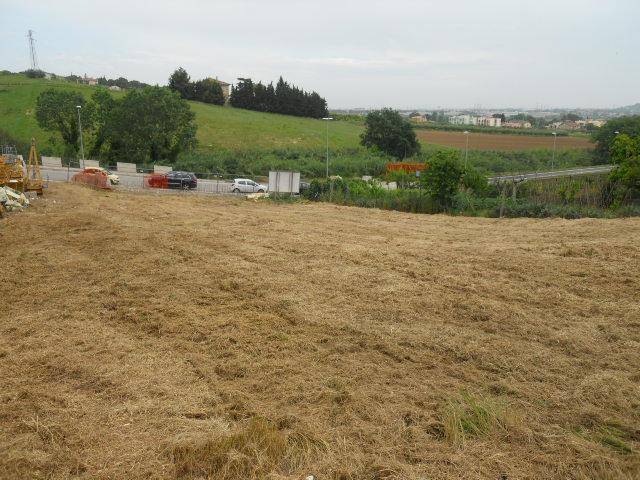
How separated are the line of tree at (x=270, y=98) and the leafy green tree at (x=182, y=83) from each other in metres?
6.59

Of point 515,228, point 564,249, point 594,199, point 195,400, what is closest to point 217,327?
point 195,400

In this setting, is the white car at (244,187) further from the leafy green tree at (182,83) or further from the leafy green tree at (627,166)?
the leafy green tree at (182,83)

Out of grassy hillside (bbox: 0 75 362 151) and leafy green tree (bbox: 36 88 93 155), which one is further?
grassy hillside (bbox: 0 75 362 151)

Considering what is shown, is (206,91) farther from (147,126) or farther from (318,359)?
(318,359)

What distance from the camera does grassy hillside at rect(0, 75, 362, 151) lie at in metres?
51.5

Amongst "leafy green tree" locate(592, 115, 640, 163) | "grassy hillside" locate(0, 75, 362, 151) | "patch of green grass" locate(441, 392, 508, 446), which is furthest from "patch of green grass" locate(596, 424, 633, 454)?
"leafy green tree" locate(592, 115, 640, 163)

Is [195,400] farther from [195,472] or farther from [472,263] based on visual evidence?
[472,263]

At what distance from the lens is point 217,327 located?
25.0 ft

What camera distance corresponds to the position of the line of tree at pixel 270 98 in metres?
78.3

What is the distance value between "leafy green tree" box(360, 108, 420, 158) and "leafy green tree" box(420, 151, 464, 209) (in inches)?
1293

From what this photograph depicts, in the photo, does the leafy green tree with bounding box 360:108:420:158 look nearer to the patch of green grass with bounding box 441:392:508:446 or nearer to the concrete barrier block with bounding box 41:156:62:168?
the concrete barrier block with bounding box 41:156:62:168

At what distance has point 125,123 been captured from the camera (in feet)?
134

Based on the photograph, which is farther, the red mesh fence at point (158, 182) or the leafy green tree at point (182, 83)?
the leafy green tree at point (182, 83)

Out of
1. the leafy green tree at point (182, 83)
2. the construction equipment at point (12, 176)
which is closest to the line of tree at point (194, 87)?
the leafy green tree at point (182, 83)
